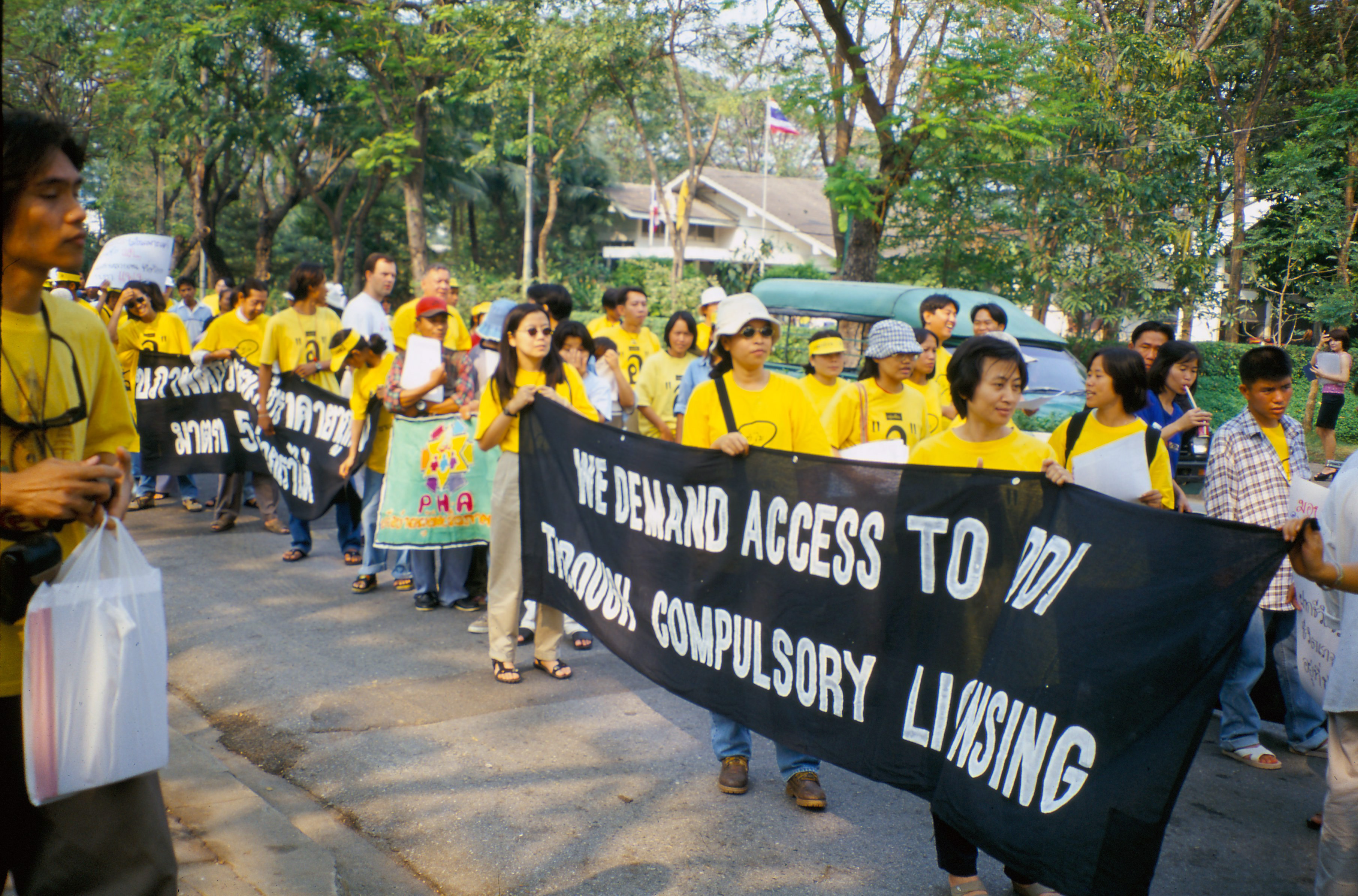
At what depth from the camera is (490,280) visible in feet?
128

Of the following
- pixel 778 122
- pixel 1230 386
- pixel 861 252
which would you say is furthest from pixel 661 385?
pixel 778 122

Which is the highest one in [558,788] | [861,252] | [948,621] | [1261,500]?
[861,252]

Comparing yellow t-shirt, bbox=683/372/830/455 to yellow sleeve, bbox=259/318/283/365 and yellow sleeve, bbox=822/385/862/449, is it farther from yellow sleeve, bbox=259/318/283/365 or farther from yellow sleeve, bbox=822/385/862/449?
yellow sleeve, bbox=259/318/283/365

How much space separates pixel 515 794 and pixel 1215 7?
21631 mm

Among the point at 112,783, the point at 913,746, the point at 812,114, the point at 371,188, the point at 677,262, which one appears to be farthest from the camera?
the point at 371,188

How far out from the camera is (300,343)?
7898 millimetres

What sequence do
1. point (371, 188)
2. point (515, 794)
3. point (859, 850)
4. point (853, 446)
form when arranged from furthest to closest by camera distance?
point (371, 188)
point (853, 446)
point (515, 794)
point (859, 850)

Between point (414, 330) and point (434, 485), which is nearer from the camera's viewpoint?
point (434, 485)

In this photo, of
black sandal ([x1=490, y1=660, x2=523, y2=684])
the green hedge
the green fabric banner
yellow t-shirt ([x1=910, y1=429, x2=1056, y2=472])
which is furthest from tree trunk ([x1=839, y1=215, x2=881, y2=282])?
yellow t-shirt ([x1=910, y1=429, x2=1056, y2=472])

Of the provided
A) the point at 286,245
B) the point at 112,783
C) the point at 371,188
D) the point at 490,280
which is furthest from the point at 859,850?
the point at 286,245

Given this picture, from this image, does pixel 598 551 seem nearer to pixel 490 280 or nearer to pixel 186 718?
pixel 186 718

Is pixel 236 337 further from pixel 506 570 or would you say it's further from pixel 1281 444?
pixel 1281 444

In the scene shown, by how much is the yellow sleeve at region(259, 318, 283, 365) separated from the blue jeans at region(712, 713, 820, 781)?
16.4 feet

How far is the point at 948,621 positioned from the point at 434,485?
13.0 feet
